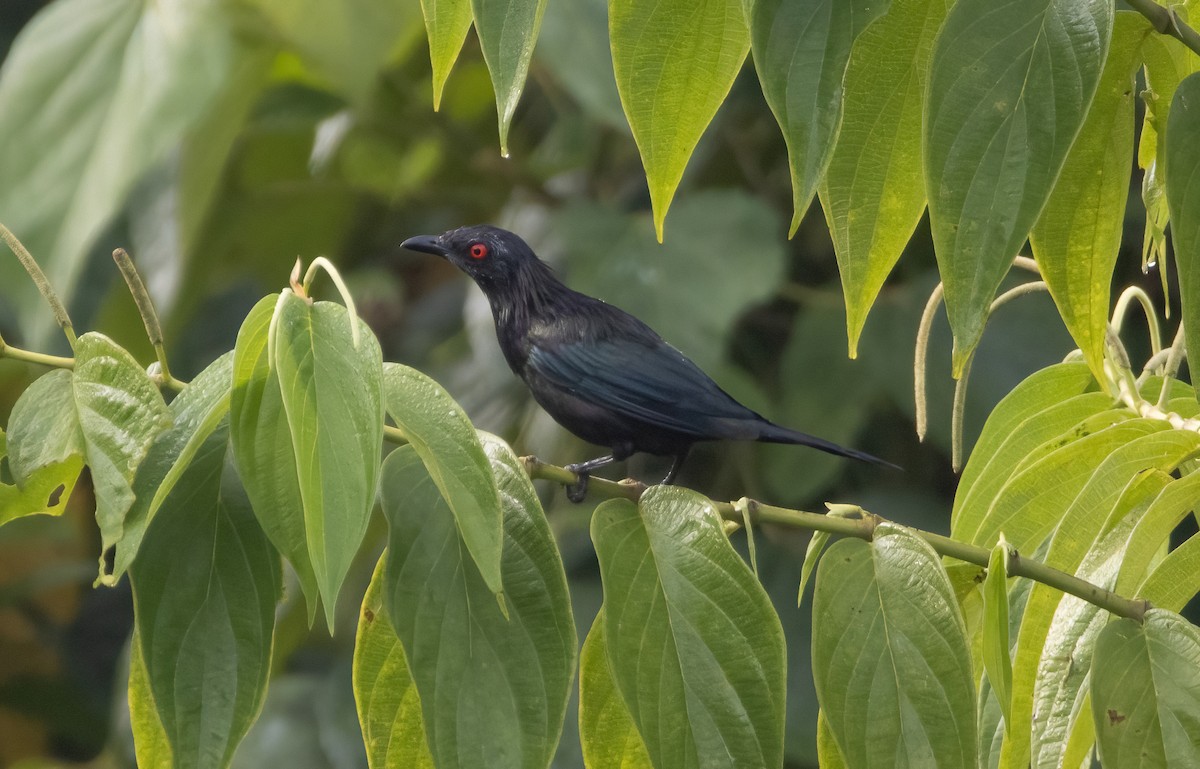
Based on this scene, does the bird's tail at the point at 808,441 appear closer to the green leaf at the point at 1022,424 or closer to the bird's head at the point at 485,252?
the green leaf at the point at 1022,424

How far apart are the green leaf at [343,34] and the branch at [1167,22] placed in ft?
7.00

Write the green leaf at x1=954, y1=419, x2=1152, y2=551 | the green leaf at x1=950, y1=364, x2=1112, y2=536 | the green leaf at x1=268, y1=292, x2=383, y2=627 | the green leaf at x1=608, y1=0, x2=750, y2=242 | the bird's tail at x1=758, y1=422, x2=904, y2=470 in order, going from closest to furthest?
the green leaf at x1=268, y1=292, x2=383, y2=627 < the green leaf at x1=608, y1=0, x2=750, y2=242 < the green leaf at x1=954, y1=419, x2=1152, y2=551 < the green leaf at x1=950, y1=364, x2=1112, y2=536 < the bird's tail at x1=758, y1=422, x2=904, y2=470

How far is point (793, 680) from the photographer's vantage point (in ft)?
11.1

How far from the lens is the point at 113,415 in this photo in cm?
110

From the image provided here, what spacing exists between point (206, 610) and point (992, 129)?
75 cm

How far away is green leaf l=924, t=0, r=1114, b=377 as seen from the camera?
104 centimetres

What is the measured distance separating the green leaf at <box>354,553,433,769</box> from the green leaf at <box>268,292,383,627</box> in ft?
0.79

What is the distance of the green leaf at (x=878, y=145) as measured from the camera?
1.18m

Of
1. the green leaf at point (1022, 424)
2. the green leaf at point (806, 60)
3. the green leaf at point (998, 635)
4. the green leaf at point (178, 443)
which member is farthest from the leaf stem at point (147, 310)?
the green leaf at point (1022, 424)

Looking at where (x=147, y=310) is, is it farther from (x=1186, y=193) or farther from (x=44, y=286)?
(x=1186, y=193)

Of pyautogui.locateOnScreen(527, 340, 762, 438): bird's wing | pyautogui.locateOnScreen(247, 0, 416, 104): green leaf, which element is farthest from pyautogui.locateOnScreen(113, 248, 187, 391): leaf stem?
pyautogui.locateOnScreen(247, 0, 416, 104): green leaf

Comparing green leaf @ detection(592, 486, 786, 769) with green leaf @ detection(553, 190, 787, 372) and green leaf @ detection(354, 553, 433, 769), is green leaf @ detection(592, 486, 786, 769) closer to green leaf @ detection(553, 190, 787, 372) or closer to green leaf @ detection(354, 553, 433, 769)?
green leaf @ detection(354, 553, 433, 769)

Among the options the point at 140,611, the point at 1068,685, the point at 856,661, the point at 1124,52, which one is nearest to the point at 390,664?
the point at 140,611

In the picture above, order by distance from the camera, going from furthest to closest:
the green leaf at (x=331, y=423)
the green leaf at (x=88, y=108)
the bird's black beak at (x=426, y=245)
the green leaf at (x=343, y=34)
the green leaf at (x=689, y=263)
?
the green leaf at (x=689, y=263), the green leaf at (x=343, y=34), the green leaf at (x=88, y=108), the bird's black beak at (x=426, y=245), the green leaf at (x=331, y=423)
